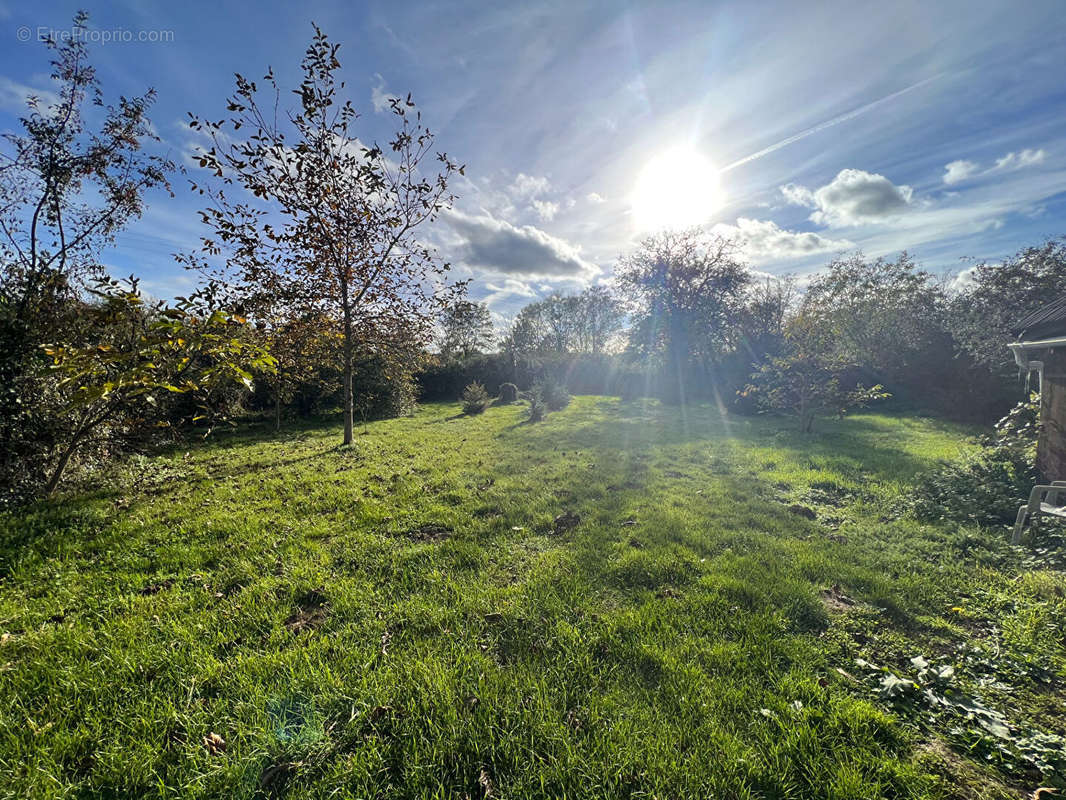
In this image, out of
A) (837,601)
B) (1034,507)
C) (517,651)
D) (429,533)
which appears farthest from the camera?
(429,533)

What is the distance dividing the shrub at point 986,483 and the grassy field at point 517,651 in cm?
53

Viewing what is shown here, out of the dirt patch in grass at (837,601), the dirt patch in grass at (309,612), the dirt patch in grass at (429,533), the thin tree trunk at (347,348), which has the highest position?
the thin tree trunk at (347,348)

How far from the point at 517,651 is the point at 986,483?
740 cm

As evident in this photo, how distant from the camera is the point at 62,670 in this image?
227cm

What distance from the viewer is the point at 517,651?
2.57 meters

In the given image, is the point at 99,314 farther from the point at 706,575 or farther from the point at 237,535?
the point at 706,575

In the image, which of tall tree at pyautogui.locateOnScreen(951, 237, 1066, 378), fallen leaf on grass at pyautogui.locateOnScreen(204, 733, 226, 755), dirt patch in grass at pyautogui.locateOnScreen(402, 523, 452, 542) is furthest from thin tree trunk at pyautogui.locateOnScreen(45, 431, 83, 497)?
tall tree at pyautogui.locateOnScreen(951, 237, 1066, 378)

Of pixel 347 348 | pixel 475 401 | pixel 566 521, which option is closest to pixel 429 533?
pixel 566 521

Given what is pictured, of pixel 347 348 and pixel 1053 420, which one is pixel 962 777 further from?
pixel 347 348

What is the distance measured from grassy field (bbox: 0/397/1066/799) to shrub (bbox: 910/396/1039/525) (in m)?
0.53

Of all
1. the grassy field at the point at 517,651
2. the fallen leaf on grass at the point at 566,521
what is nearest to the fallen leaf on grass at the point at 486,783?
the grassy field at the point at 517,651

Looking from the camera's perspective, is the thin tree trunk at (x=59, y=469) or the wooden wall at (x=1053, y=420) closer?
the thin tree trunk at (x=59, y=469)

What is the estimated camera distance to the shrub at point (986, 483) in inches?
192

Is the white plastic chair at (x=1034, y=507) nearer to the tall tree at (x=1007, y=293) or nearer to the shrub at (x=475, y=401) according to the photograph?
the shrub at (x=475, y=401)
